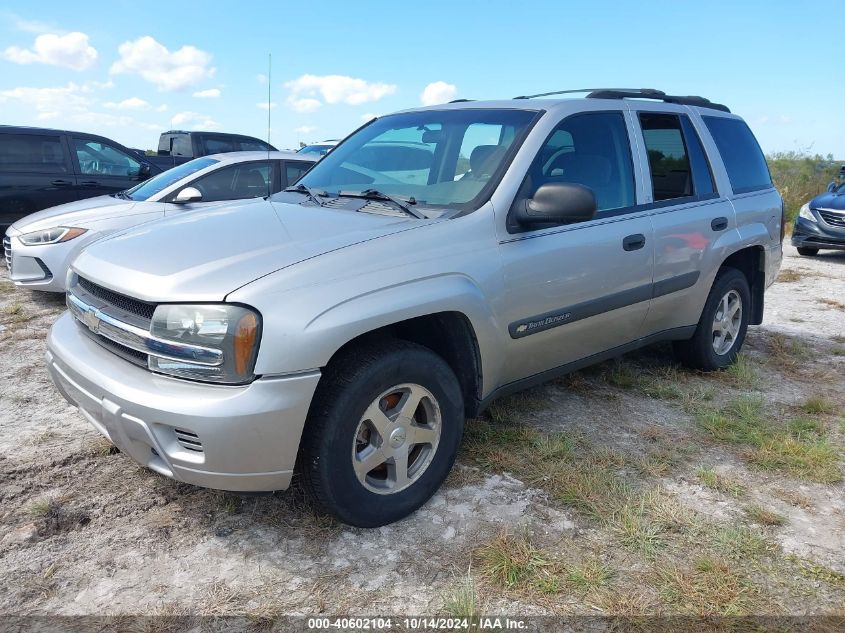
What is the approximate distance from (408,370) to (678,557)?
124 cm

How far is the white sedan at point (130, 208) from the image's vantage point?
19.3 ft

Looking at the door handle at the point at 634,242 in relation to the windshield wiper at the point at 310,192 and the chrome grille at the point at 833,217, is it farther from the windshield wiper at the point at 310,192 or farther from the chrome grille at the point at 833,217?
the chrome grille at the point at 833,217

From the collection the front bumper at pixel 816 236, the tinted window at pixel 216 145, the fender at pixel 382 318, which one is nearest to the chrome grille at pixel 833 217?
the front bumper at pixel 816 236

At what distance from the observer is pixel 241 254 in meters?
2.47

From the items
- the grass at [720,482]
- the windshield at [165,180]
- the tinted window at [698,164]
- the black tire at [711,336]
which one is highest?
the tinted window at [698,164]

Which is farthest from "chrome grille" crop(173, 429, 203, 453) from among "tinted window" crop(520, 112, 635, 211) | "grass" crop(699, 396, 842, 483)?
"grass" crop(699, 396, 842, 483)

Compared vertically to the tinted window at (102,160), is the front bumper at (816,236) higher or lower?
lower

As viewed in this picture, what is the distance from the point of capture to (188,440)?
2.22 meters

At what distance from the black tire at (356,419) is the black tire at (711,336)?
238 cm

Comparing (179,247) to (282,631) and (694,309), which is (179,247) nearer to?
(282,631)

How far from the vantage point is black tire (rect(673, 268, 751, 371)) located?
435 cm

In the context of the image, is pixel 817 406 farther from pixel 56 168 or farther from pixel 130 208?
pixel 56 168

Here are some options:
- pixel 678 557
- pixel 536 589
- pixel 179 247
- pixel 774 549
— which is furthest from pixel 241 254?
pixel 774 549

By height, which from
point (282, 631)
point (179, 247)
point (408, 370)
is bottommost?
point (282, 631)
